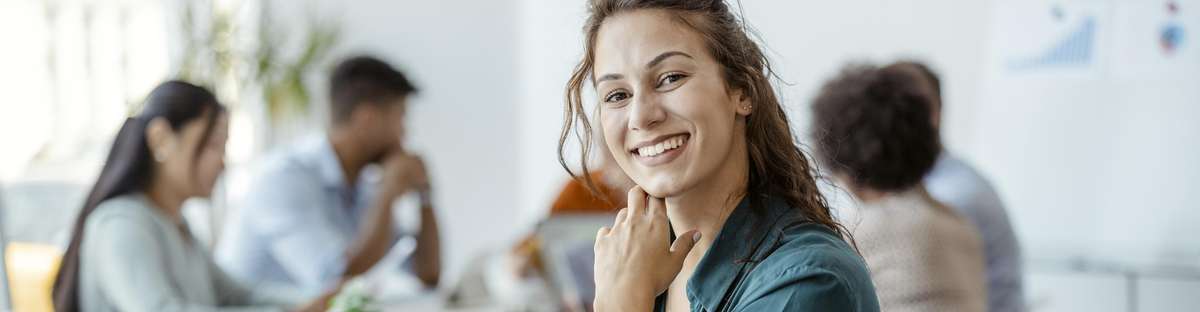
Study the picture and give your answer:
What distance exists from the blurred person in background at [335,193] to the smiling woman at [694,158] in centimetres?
287

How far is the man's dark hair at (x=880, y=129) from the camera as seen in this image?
2350mm

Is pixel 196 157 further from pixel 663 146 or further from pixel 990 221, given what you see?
pixel 663 146

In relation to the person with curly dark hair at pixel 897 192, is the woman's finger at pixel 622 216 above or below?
above

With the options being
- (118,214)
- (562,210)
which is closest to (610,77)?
(118,214)

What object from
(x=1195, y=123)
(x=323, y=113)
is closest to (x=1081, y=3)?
(x=1195, y=123)

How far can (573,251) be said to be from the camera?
3.16m

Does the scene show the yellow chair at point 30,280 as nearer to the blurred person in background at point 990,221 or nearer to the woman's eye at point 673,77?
the blurred person in background at point 990,221

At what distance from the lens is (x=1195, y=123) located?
354 cm

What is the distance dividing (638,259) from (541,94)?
204 inches

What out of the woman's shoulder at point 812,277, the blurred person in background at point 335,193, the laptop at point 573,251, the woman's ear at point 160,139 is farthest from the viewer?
the blurred person in background at point 335,193

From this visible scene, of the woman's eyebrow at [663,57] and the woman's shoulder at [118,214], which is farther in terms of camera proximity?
the woman's shoulder at [118,214]

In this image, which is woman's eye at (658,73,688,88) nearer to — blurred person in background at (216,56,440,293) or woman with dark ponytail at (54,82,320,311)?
woman with dark ponytail at (54,82,320,311)

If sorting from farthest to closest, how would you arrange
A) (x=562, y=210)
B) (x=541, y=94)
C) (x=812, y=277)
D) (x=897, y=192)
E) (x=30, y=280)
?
1. (x=541, y=94)
2. (x=562, y=210)
3. (x=30, y=280)
4. (x=897, y=192)
5. (x=812, y=277)

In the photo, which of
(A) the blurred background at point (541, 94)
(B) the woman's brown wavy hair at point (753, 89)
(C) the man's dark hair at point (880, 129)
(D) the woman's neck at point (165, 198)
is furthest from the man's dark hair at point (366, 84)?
(B) the woman's brown wavy hair at point (753, 89)
